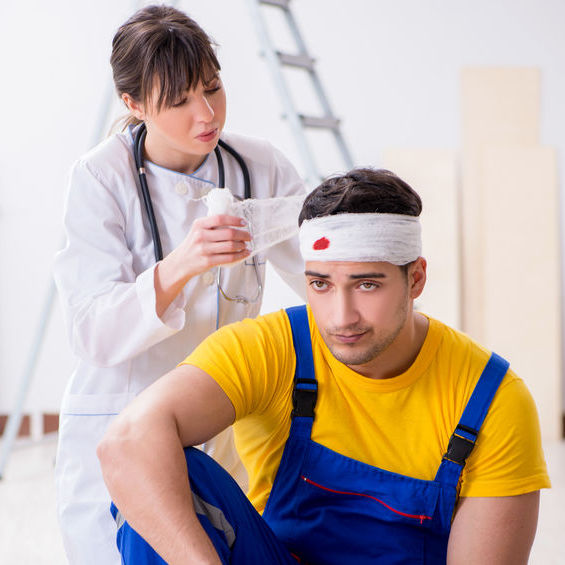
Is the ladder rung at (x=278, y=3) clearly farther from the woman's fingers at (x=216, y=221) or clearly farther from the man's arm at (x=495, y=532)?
the man's arm at (x=495, y=532)

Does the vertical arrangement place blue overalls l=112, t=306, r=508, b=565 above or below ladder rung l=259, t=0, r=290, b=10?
below

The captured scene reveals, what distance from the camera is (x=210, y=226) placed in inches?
62.1

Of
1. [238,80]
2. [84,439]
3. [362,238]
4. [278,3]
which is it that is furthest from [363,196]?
[238,80]

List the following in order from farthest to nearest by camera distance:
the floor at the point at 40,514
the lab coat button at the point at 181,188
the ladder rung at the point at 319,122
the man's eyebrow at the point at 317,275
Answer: the floor at the point at 40,514 → the ladder rung at the point at 319,122 → the lab coat button at the point at 181,188 → the man's eyebrow at the point at 317,275

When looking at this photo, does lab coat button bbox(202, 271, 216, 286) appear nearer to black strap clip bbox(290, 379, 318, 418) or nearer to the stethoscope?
the stethoscope

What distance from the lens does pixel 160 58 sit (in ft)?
5.52

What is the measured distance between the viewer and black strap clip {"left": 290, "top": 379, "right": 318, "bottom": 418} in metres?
1.64

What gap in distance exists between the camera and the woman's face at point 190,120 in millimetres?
1715

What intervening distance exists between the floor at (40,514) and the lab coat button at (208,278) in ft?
5.31

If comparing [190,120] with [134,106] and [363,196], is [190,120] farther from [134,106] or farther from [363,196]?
[363,196]

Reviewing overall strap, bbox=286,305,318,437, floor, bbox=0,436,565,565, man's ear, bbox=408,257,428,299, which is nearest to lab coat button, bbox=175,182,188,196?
overall strap, bbox=286,305,318,437

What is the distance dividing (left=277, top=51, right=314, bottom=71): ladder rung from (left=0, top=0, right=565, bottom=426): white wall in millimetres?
1692

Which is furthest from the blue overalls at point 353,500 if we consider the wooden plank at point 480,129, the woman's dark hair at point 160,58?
the wooden plank at point 480,129

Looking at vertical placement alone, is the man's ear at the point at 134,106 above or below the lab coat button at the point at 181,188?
above
